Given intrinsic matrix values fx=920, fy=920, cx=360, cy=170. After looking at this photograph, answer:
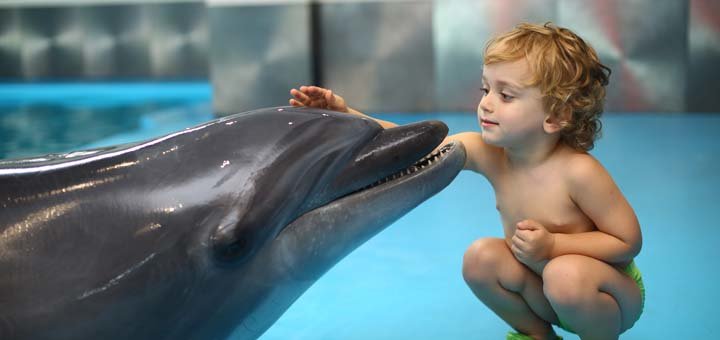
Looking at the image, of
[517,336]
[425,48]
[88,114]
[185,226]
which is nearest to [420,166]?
[185,226]

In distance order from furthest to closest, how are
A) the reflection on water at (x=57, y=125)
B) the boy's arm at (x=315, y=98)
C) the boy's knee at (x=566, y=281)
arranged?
the reflection on water at (x=57, y=125), the boy's arm at (x=315, y=98), the boy's knee at (x=566, y=281)

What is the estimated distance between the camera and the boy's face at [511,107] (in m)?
2.85

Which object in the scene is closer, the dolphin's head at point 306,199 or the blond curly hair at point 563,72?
the dolphin's head at point 306,199

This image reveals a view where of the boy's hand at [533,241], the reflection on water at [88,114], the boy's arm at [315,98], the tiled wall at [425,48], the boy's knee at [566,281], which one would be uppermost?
the boy's arm at [315,98]

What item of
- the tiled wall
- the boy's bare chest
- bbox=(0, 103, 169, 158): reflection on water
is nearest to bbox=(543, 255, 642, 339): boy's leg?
the boy's bare chest

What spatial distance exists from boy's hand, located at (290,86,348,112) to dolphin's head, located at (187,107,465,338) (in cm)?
43

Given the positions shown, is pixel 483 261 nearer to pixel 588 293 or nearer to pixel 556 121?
pixel 588 293

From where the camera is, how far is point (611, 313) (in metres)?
2.89

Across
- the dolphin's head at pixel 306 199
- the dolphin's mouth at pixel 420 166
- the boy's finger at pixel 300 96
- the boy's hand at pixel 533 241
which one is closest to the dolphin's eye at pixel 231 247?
the dolphin's head at pixel 306 199

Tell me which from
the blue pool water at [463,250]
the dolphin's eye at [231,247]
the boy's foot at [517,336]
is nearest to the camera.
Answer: the dolphin's eye at [231,247]

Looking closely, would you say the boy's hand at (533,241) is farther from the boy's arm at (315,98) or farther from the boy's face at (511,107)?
the boy's arm at (315,98)

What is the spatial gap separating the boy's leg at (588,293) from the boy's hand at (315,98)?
85 centimetres

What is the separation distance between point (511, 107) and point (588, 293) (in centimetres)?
62

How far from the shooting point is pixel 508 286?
3.10 metres
